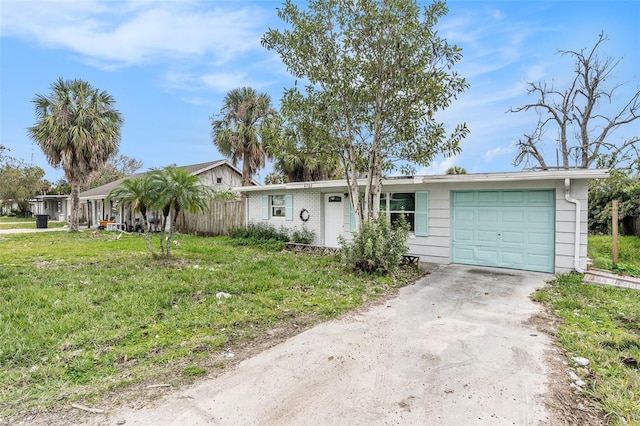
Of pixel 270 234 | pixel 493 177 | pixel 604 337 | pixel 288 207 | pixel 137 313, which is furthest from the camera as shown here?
pixel 270 234

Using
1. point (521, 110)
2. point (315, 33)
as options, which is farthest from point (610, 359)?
point (521, 110)

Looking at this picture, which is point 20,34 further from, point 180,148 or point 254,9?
point 180,148

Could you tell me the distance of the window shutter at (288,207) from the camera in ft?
41.5

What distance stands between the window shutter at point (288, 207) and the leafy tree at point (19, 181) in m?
31.9

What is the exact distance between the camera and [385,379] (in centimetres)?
304

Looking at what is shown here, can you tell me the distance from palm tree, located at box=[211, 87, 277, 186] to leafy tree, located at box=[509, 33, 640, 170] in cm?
1586

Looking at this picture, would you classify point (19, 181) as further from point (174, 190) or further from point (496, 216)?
point (496, 216)

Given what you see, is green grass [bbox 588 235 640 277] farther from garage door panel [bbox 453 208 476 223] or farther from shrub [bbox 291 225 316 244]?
shrub [bbox 291 225 316 244]

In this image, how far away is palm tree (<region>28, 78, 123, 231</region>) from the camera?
1519 cm

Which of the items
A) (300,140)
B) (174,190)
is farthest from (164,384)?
(300,140)

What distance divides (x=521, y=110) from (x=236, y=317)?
74.0 ft

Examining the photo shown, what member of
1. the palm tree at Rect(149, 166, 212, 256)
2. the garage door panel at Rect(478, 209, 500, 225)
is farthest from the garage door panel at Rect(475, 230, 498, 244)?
the palm tree at Rect(149, 166, 212, 256)

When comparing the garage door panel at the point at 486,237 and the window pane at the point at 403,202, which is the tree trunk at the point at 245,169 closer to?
the window pane at the point at 403,202

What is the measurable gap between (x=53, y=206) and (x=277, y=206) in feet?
107
